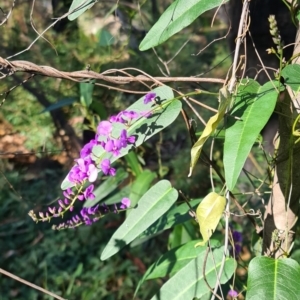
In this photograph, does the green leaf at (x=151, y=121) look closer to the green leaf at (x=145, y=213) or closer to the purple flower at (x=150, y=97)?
the purple flower at (x=150, y=97)

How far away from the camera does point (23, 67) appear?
798 mm

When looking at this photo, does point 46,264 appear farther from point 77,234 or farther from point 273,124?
point 273,124

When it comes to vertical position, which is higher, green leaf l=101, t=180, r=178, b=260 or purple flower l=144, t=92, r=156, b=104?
purple flower l=144, t=92, r=156, b=104

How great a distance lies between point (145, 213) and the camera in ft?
3.10

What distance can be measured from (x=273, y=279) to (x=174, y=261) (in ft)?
1.09

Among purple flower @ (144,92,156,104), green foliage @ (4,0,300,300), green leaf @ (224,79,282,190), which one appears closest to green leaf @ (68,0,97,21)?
green foliage @ (4,0,300,300)

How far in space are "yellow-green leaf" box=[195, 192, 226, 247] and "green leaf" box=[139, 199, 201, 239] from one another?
1.07 feet

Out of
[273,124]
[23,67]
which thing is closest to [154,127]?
[23,67]

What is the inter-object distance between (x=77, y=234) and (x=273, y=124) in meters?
1.04

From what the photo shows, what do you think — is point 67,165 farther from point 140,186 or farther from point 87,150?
point 87,150

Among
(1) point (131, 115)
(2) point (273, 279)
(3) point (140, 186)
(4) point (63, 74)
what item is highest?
(4) point (63, 74)

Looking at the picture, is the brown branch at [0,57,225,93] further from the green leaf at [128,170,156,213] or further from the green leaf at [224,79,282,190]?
the green leaf at [128,170,156,213]

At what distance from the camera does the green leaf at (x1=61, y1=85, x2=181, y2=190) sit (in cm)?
79

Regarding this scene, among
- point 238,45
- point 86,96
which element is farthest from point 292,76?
point 86,96
